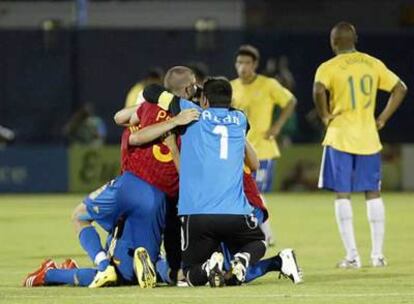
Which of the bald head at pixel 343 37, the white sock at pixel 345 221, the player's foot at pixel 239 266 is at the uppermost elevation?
the bald head at pixel 343 37

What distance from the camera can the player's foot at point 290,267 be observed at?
1238cm

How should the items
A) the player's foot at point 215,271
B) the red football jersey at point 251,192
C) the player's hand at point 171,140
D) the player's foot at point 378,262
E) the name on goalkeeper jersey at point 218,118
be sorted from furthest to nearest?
the player's foot at point 378,262 < the red football jersey at point 251,192 < the player's hand at point 171,140 < the name on goalkeeper jersey at point 218,118 < the player's foot at point 215,271

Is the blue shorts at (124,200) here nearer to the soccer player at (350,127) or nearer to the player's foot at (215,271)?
the player's foot at (215,271)

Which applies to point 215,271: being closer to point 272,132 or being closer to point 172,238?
point 172,238

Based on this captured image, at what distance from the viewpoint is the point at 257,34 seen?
31.3 m

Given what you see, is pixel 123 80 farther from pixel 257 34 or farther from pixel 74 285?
pixel 74 285

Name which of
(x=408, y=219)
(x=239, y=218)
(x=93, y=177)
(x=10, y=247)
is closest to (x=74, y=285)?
(x=239, y=218)

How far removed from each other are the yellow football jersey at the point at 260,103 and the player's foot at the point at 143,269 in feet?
19.1

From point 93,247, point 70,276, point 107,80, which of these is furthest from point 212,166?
point 107,80

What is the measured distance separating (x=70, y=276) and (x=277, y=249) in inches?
195

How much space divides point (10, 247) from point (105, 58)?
1401 centimetres

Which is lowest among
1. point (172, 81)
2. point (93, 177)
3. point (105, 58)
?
point (93, 177)

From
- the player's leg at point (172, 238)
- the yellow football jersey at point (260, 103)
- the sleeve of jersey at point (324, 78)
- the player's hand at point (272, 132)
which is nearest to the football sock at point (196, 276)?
the player's leg at point (172, 238)

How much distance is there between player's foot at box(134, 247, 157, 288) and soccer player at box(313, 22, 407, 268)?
3050 mm
